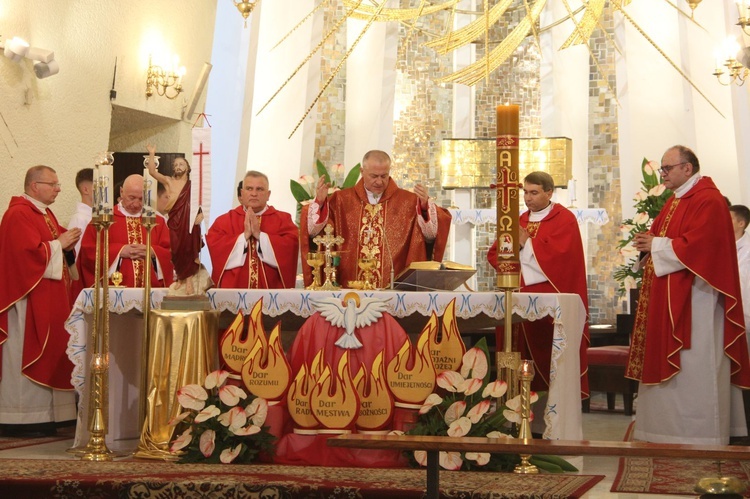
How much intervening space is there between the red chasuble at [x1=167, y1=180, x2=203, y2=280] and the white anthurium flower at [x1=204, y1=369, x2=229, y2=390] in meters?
0.71

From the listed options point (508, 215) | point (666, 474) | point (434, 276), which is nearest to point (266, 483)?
point (508, 215)

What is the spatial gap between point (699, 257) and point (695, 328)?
0.43 metres

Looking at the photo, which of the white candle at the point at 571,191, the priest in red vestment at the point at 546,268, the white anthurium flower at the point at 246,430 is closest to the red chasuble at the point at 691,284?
the priest in red vestment at the point at 546,268

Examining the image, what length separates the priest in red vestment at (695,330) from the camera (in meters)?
6.42

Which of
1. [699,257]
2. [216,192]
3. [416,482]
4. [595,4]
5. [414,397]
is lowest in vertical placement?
[416,482]

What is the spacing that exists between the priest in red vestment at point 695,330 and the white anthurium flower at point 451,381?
188 cm

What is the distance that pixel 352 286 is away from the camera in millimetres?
5879

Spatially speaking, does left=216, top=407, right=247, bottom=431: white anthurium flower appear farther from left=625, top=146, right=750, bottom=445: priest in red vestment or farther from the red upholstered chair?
the red upholstered chair

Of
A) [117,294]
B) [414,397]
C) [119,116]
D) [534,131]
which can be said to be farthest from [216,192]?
[414,397]

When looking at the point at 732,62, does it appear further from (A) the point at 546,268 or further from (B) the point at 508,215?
(B) the point at 508,215

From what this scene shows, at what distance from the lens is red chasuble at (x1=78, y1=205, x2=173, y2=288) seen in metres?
7.43

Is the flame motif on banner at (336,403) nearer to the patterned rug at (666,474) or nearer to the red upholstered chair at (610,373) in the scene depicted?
the patterned rug at (666,474)

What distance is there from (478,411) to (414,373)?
415mm

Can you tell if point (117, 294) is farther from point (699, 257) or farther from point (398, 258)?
point (699, 257)
